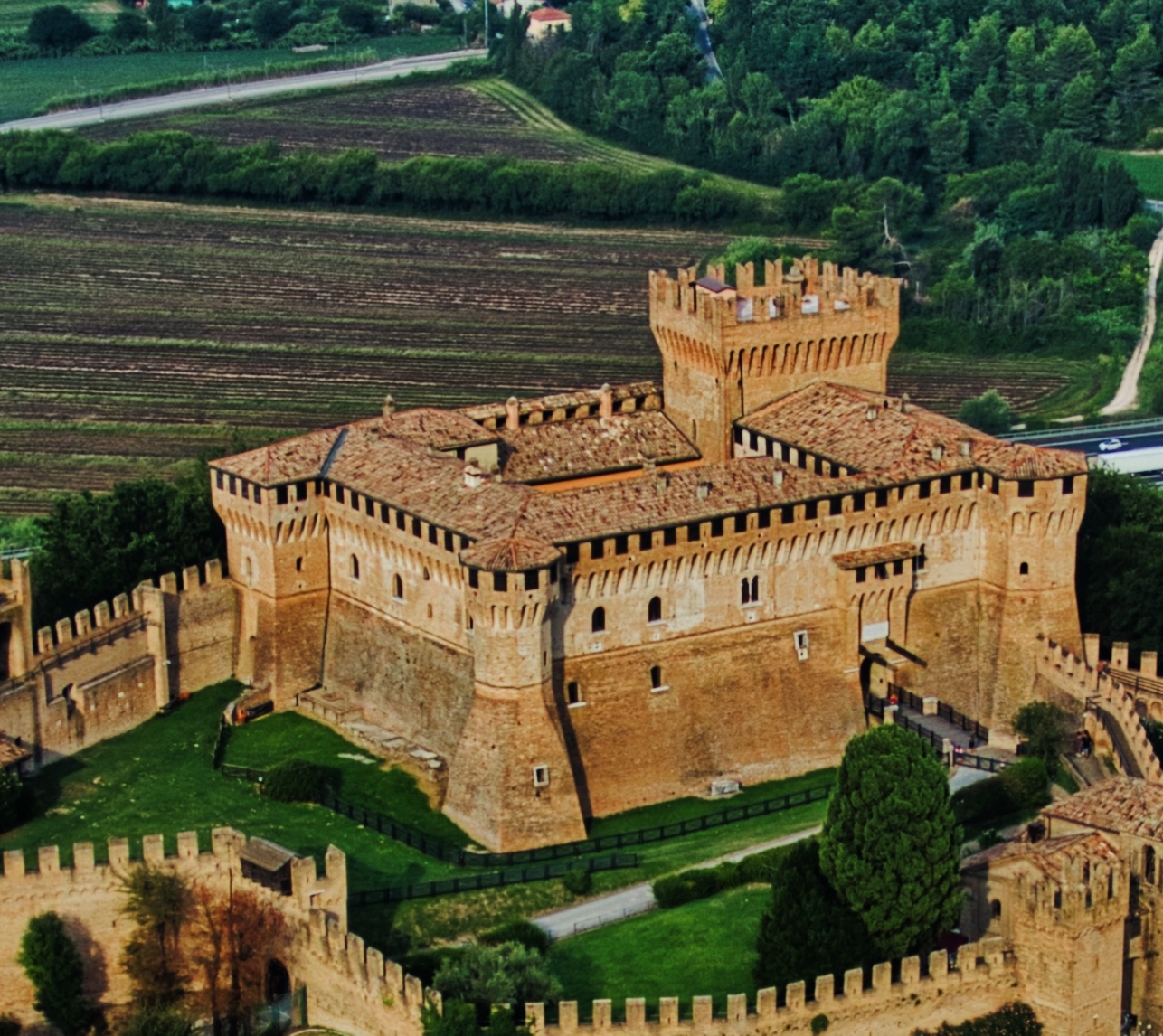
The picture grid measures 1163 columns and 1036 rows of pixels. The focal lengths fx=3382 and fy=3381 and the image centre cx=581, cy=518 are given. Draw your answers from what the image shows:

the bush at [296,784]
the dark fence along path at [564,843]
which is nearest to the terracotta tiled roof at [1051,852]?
the dark fence along path at [564,843]

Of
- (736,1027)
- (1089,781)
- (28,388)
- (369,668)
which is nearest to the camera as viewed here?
(736,1027)

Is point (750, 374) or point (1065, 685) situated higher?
point (750, 374)

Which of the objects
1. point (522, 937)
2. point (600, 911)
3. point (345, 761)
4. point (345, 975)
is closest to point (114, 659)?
point (345, 761)

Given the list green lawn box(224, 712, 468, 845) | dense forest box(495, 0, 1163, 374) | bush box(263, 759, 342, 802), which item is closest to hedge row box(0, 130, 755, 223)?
dense forest box(495, 0, 1163, 374)

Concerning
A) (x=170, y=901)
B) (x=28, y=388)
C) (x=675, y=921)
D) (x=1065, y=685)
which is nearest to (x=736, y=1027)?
(x=675, y=921)

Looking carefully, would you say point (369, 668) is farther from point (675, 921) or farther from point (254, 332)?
point (254, 332)

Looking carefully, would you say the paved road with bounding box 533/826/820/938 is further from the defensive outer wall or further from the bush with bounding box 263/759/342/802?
the bush with bounding box 263/759/342/802
